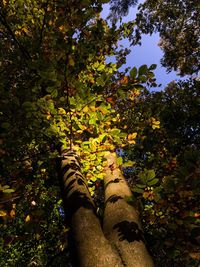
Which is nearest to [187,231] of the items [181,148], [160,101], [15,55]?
[15,55]

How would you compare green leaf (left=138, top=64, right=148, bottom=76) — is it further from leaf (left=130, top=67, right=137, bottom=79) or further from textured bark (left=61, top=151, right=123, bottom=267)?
textured bark (left=61, top=151, right=123, bottom=267)

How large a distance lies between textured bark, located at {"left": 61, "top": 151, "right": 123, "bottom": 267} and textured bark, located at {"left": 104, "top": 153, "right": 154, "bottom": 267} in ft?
0.21

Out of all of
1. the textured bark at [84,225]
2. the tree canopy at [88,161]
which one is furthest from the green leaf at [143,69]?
the textured bark at [84,225]

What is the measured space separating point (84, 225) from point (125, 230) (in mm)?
325

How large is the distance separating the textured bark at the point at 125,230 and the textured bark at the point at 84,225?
6 centimetres

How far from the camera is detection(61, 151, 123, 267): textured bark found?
1.90 m

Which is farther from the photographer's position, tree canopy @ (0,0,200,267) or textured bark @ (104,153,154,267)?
tree canopy @ (0,0,200,267)

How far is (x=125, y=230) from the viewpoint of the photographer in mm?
2174

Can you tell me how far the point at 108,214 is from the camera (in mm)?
2494

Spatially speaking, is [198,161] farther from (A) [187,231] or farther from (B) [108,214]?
(B) [108,214]

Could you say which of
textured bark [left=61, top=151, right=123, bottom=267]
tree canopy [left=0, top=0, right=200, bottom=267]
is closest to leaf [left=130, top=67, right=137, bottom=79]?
tree canopy [left=0, top=0, right=200, bottom=267]

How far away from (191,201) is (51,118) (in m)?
1.61

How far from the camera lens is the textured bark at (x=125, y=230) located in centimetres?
192

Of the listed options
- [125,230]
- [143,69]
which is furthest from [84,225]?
[143,69]
